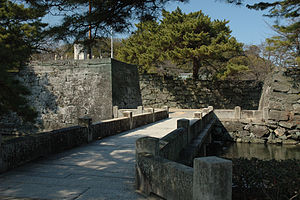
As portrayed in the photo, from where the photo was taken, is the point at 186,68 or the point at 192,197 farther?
the point at 186,68

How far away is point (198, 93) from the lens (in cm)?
2395

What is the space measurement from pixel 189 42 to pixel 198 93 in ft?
16.8

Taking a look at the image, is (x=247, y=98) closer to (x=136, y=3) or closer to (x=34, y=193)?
(x=136, y=3)

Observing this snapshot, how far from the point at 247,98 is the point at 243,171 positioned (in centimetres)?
2035

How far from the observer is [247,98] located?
23.3 m

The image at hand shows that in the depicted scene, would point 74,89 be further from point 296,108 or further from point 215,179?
point 296,108

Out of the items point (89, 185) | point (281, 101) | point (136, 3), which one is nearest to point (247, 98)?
point (281, 101)

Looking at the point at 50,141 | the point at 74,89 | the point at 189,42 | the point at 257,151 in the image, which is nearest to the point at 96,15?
the point at 50,141

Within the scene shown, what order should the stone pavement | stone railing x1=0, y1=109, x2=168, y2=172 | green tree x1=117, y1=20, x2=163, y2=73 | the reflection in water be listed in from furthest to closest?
1. green tree x1=117, y1=20, x2=163, y2=73
2. the reflection in water
3. stone railing x1=0, y1=109, x2=168, y2=172
4. the stone pavement

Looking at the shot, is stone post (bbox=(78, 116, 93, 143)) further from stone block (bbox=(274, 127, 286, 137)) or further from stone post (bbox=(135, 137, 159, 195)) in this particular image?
stone block (bbox=(274, 127, 286, 137))

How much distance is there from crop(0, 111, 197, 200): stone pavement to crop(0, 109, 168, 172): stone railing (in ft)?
0.55

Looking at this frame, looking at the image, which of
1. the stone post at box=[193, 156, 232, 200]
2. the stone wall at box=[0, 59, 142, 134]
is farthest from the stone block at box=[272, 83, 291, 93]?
the stone post at box=[193, 156, 232, 200]

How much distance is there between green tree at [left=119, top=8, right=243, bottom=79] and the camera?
20.7m

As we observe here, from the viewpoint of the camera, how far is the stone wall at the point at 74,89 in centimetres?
1227
